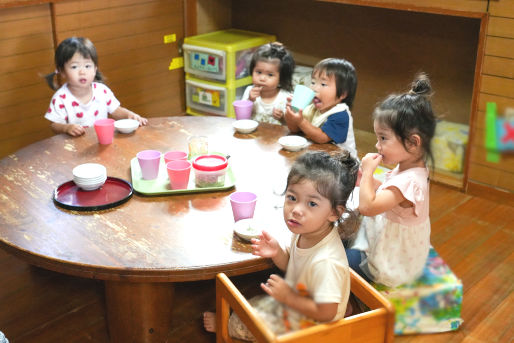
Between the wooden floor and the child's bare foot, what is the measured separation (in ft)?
0.23

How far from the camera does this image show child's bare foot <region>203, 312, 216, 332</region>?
85.1 inches

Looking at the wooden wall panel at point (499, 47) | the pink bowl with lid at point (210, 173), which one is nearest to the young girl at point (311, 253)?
the pink bowl with lid at point (210, 173)

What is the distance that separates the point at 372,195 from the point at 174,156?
0.78m

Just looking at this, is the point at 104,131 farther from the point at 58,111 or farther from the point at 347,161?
the point at 347,161

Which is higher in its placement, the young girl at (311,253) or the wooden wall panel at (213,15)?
the wooden wall panel at (213,15)

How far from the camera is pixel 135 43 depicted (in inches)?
162

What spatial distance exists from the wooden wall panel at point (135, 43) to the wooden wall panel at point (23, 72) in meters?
0.13

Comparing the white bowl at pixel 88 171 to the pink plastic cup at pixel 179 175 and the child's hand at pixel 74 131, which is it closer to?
the pink plastic cup at pixel 179 175

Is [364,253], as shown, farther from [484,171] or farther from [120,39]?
[120,39]

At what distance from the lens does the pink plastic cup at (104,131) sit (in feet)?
7.89

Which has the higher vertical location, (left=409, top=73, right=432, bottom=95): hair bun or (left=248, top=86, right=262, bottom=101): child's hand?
(left=409, top=73, right=432, bottom=95): hair bun

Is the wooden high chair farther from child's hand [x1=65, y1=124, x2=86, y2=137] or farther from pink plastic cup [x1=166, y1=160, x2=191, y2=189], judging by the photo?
child's hand [x1=65, y1=124, x2=86, y2=137]

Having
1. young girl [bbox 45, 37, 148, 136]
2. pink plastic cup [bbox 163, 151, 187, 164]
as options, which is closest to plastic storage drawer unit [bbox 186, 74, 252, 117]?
young girl [bbox 45, 37, 148, 136]

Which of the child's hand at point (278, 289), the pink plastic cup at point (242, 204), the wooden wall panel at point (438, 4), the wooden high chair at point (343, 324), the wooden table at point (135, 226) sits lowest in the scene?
the wooden high chair at point (343, 324)
